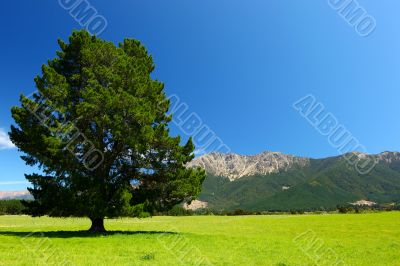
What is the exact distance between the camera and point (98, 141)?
118 ft

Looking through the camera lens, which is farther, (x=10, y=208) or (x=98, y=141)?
(x=10, y=208)

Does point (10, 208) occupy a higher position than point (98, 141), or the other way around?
point (98, 141)

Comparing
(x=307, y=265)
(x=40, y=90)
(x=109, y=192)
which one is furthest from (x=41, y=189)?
(x=307, y=265)

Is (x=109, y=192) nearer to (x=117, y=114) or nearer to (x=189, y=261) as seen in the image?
(x=117, y=114)

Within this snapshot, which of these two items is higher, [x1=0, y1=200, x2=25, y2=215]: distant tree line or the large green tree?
the large green tree

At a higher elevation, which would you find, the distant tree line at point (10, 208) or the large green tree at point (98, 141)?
the large green tree at point (98, 141)

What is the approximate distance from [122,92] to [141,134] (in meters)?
4.12

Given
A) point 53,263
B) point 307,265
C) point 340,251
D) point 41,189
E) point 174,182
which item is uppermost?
point 340,251

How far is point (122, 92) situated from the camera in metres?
34.3

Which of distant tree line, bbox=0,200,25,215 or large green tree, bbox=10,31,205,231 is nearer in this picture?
large green tree, bbox=10,31,205,231

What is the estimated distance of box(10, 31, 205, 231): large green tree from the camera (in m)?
34.0

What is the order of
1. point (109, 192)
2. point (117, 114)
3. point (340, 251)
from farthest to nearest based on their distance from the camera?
point (109, 192), point (117, 114), point (340, 251)

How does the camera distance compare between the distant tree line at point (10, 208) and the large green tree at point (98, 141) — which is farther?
the distant tree line at point (10, 208)

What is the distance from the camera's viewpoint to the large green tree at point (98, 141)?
34000 millimetres
